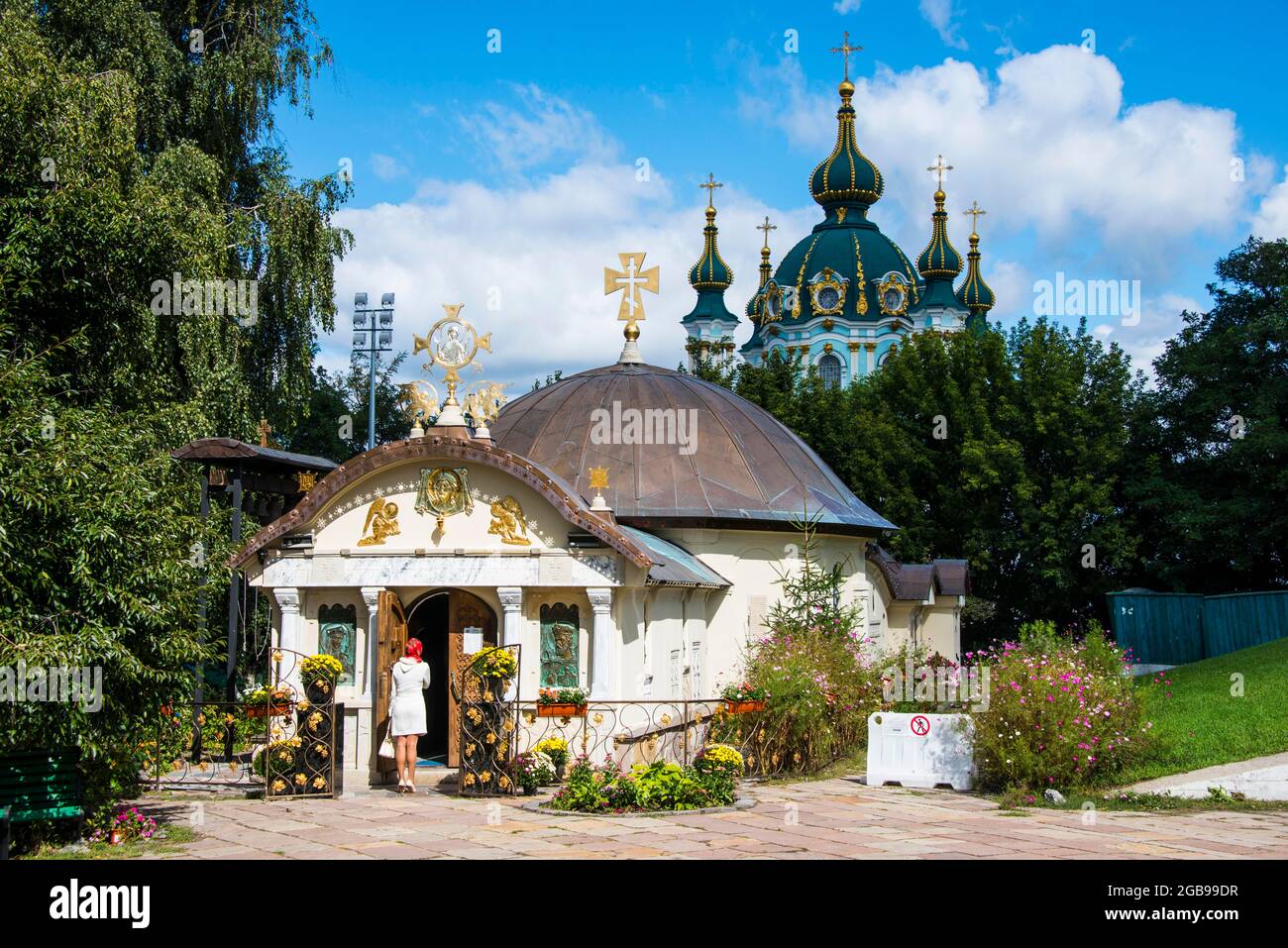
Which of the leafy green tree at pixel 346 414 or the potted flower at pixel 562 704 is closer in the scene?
the potted flower at pixel 562 704

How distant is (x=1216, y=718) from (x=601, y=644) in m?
8.42

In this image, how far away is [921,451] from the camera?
4122 cm

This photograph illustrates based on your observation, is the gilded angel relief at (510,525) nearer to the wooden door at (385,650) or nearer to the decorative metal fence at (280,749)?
the wooden door at (385,650)

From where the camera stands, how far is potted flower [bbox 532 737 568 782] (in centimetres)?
1664

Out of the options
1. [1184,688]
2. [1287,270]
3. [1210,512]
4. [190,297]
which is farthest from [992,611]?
[190,297]

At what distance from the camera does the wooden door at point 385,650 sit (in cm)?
1738

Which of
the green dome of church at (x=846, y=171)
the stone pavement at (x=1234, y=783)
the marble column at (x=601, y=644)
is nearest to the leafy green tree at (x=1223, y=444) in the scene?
the stone pavement at (x=1234, y=783)

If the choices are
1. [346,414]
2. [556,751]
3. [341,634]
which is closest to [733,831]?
[556,751]

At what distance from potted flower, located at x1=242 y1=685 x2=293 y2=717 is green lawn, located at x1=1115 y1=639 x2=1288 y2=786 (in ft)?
32.0

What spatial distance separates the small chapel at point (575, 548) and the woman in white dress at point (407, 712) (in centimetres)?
152

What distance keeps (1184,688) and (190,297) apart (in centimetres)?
1673

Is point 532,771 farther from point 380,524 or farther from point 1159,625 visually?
point 1159,625

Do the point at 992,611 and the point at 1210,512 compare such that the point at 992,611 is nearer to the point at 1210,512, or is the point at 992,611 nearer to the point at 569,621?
the point at 1210,512

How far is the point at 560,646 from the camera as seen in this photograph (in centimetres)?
1817
